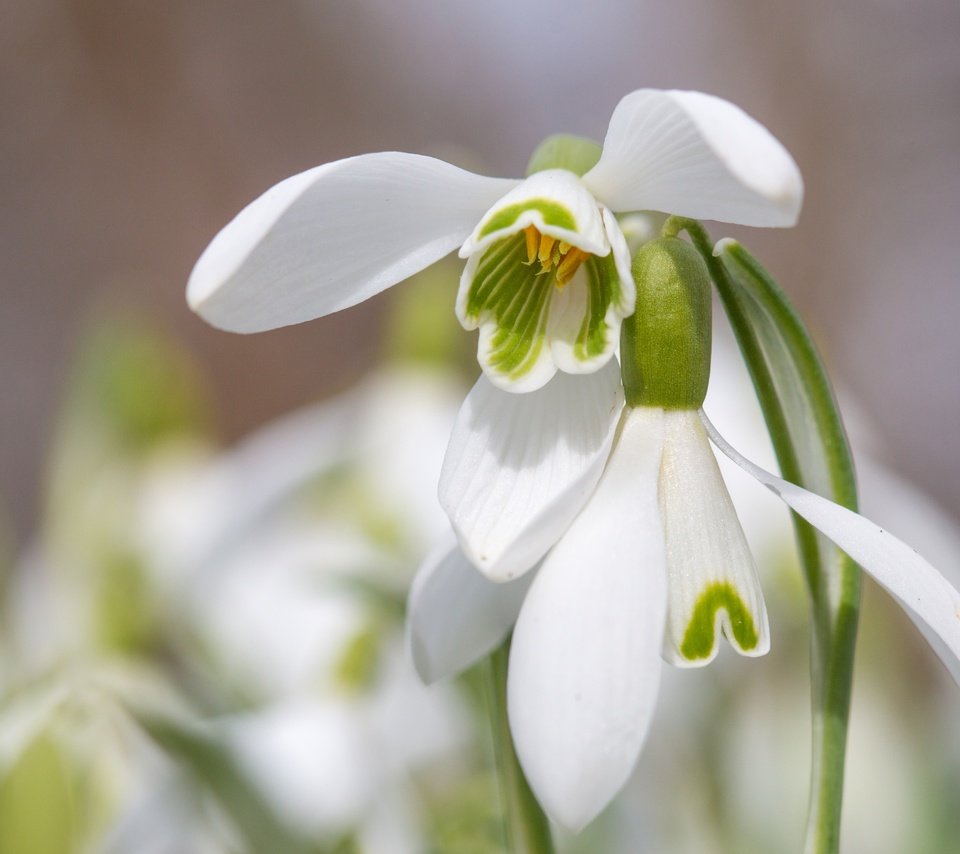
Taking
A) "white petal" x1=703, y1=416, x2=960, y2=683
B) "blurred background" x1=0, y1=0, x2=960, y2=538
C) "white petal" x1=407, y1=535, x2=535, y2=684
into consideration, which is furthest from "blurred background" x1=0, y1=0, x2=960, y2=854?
"blurred background" x1=0, y1=0, x2=960, y2=538

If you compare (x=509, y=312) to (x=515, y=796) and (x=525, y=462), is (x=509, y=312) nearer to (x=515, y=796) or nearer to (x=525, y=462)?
(x=525, y=462)

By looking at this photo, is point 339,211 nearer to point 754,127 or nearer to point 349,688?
point 754,127

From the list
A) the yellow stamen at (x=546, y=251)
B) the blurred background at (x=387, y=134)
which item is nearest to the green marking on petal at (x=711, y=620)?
the yellow stamen at (x=546, y=251)

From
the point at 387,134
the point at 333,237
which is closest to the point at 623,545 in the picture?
the point at 333,237

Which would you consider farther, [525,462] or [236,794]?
Result: [236,794]

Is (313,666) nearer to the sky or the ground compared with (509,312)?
nearer to the ground

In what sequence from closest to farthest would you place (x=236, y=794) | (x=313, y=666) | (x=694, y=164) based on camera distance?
(x=694, y=164)
(x=236, y=794)
(x=313, y=666)

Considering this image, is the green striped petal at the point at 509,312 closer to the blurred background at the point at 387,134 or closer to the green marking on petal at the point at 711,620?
the green marking on petal at the point at 711,620
